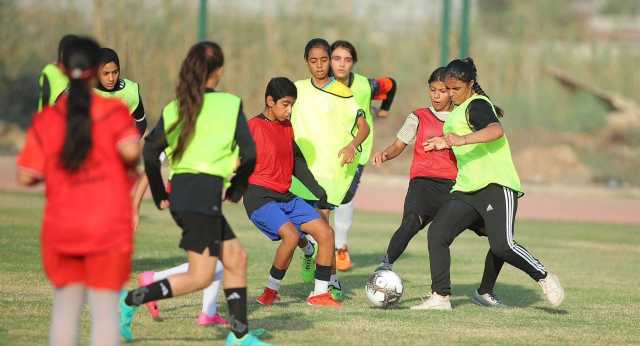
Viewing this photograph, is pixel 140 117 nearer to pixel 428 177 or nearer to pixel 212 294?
pixel 428 177

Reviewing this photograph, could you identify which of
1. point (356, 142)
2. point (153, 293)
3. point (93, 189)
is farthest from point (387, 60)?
point (93, 189)

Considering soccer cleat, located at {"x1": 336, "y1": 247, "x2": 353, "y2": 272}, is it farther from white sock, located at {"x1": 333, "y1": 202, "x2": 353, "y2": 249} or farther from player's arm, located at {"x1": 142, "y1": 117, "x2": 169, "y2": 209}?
player's arm, located at {"x1": 142, "y1": 117, "x2": 169, "y2": 209}

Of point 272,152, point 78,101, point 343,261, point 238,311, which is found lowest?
point 343,261

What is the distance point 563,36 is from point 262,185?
1987cm

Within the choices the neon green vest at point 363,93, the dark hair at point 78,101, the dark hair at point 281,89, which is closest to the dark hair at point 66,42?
the dark hair at point 78,101

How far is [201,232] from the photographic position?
679 centimetres

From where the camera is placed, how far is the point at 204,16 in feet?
68.4

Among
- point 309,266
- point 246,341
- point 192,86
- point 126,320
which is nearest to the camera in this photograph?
point 192,86

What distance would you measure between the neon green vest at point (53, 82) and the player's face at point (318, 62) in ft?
6.21

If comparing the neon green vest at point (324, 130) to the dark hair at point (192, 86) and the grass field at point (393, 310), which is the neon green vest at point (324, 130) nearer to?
the grass field at point (393, 310)

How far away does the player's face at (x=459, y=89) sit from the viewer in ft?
28.8

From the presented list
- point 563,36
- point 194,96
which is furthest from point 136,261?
point 563,36

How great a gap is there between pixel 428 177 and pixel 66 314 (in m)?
4.41

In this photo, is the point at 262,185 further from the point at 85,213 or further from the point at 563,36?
the point at 563,36
